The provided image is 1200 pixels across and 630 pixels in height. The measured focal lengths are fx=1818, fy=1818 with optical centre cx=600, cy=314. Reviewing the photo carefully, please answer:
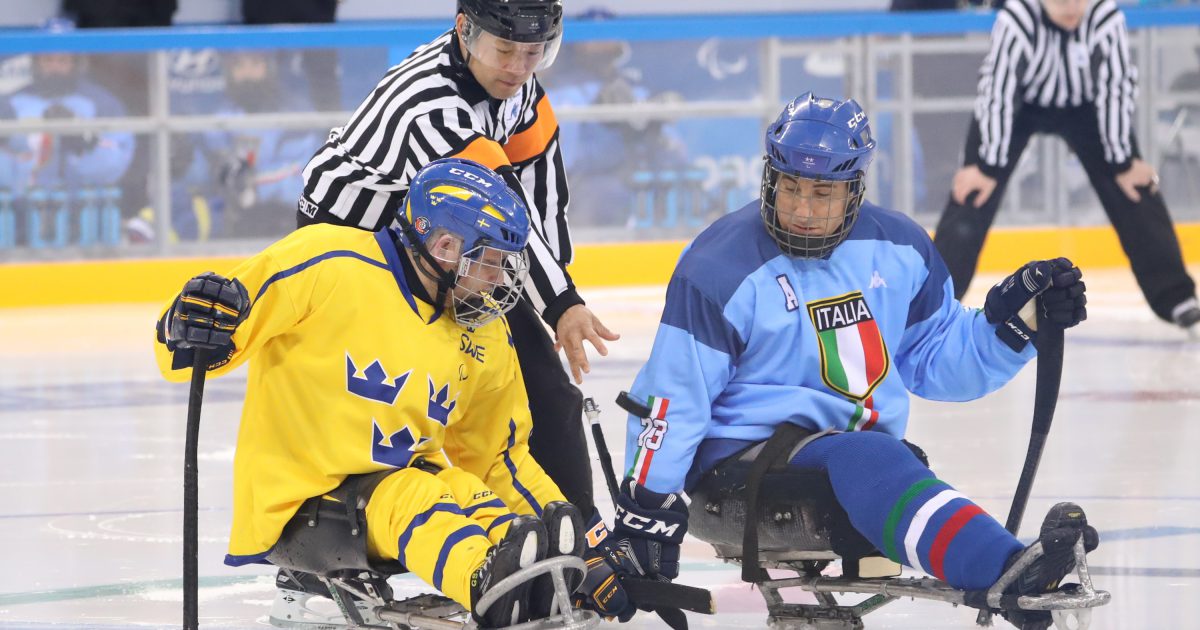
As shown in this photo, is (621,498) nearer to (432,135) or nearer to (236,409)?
(432,135)

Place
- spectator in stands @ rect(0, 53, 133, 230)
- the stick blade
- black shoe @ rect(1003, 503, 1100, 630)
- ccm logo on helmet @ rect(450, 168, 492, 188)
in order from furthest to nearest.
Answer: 1. spectator in stands @ rect(0, 53, 133, 230)
2. ccm logo on helmet @ rect(450, 168, 492, 188)
3. the stick blade
4. black shoe @ rect(1003, 503, 1100, 630)

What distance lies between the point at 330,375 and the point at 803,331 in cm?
71

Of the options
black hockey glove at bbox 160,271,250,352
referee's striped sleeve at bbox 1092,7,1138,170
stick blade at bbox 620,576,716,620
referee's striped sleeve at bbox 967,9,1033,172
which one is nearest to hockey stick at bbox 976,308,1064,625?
stick blade at bbox 620,576,716,620

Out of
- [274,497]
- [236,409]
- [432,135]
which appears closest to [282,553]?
[274,497]

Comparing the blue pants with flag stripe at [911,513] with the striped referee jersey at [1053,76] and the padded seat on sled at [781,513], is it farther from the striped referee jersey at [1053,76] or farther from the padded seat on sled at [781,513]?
the striped referee jersey at [1053,76]

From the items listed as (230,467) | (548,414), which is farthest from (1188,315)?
(548,414)

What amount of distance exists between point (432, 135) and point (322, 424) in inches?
24.7

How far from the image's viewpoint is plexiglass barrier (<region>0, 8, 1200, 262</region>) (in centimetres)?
845

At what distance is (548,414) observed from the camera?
3.14 meters

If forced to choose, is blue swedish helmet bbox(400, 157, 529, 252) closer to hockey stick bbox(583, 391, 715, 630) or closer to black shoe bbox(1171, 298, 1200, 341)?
hockey stick bbox(583, 391, 715, 630)

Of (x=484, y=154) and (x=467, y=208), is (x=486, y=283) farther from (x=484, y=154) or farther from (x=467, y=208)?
(x=484, y=154)

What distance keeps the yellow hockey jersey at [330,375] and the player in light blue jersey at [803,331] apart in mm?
328

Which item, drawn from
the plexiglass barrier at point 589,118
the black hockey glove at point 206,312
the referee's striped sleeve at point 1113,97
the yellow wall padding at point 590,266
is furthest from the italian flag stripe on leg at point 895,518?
the plexiglass barrier at point 589,118

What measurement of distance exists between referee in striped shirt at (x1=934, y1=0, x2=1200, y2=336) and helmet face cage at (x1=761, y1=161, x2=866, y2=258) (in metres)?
4.05
